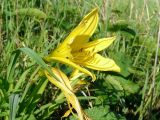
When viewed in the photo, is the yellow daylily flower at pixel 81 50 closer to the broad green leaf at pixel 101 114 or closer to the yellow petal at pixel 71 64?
the yellow petal at pixel 71 64

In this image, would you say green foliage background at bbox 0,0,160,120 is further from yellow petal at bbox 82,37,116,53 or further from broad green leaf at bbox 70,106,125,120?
yellow petal at bbox 82,37,116,53

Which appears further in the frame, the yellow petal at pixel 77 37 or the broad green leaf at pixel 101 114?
the broad green leaf at pixel 101 114

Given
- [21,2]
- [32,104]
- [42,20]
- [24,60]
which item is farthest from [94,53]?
[21,2]

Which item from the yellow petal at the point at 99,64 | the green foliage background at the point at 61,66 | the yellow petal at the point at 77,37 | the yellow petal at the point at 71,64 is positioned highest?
the yellow petal at the point at 77,37

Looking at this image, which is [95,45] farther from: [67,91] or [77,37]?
[67,91]

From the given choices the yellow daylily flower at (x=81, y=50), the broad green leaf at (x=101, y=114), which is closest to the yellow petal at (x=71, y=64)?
the yellow daylily flower at (x=81, y=50)

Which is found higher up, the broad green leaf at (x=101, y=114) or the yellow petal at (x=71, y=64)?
the yellow petal at (x=71, y=64)
